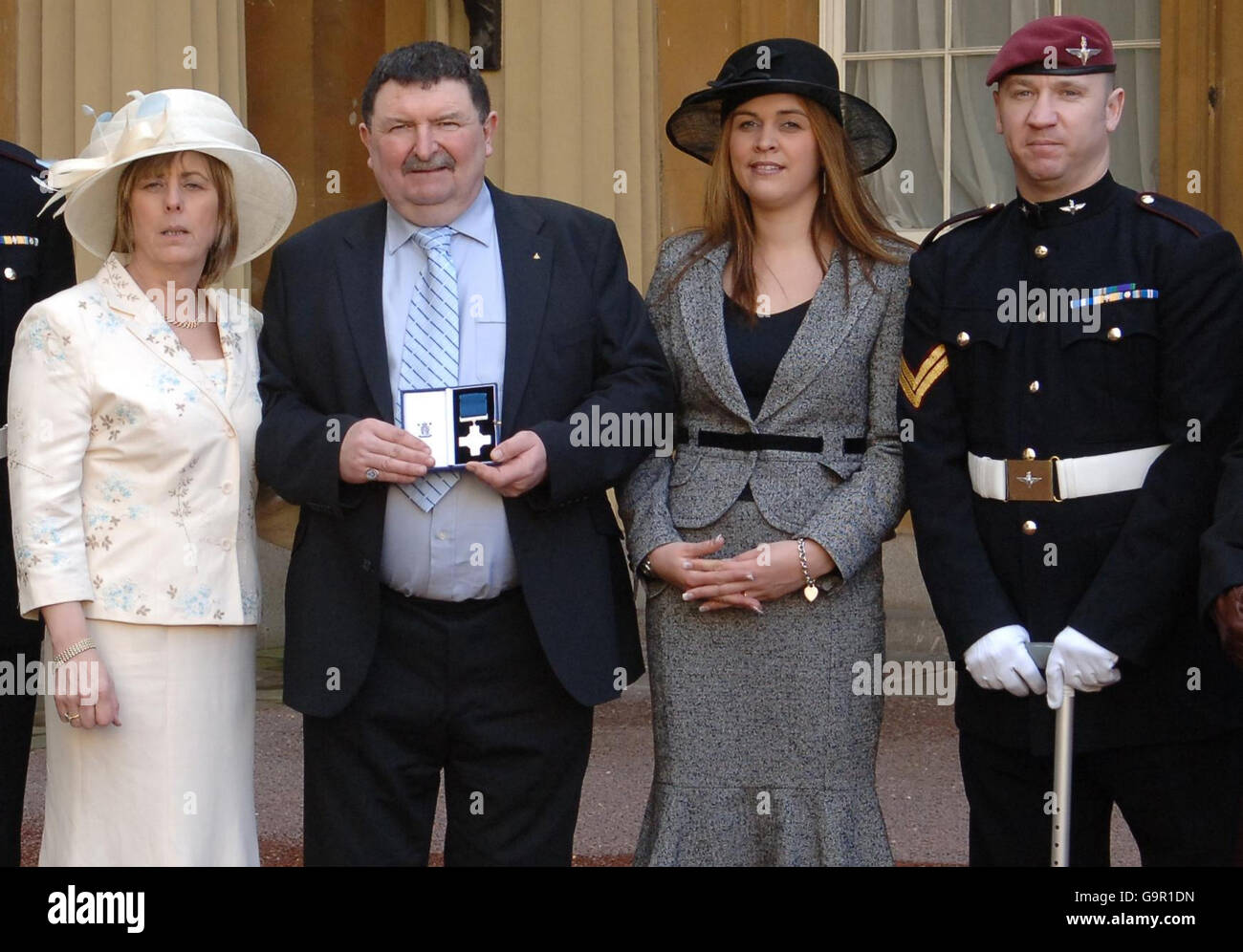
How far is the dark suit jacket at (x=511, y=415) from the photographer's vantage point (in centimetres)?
377

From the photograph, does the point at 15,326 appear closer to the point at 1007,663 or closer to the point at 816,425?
the point at 816,425

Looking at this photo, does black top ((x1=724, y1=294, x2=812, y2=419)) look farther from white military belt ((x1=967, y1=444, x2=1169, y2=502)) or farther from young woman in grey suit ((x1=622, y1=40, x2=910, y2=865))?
white military belt ((x1=967, y1=444, x2=1169, y2=502))

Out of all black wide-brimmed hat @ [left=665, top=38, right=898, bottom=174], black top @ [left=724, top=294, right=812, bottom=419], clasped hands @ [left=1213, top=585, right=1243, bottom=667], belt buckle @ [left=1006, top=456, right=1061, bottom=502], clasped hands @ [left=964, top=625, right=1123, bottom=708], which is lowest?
clasped hands @ [left=964, top=625, right=1123, bottom=708]

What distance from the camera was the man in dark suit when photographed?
12.4 feet

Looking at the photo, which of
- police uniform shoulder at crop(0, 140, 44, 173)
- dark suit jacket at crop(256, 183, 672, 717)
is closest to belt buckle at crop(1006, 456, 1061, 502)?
dark suit jacket at crop(256, 183, 672, 717)

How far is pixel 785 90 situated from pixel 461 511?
1143 millimetres

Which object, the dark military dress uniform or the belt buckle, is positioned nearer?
the dark military dress uniform

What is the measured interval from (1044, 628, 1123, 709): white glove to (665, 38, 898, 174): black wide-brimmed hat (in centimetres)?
119

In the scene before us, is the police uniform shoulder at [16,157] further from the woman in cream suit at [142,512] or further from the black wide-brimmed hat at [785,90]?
the black wide-brimmed hat at [785,90]

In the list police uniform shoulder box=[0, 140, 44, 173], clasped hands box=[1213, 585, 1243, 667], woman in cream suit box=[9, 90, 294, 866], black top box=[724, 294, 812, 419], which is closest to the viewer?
clasped hands box=[1213, 585, 1243, 667]

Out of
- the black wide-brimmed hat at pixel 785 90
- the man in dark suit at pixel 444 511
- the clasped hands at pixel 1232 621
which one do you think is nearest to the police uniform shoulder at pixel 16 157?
the man in dark suit at pixel 444 511

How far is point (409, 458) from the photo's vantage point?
11.9 feet
